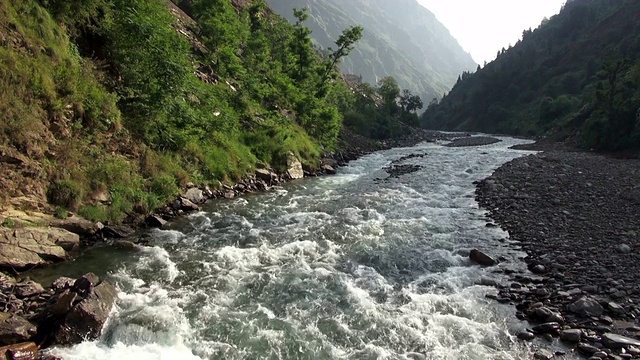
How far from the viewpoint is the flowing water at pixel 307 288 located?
7.71 m

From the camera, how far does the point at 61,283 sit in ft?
28.6

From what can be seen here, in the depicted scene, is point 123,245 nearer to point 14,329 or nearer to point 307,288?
point 14,329

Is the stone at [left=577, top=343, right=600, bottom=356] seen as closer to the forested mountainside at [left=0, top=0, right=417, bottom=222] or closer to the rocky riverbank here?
the rocky riverbank

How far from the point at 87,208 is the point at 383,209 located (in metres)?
14.2

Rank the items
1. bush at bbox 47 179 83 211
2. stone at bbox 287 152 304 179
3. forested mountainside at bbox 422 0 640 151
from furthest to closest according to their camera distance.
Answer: forested mountainside at bbox 422 0 640 151 → stone at bbox 287 152 304 179 → bush at bbox 47 179 83 211

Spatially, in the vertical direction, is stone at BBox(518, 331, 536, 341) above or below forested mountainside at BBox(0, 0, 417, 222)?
above

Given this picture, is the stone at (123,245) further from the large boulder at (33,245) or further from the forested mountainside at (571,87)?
the forested mountainside at (571,87)

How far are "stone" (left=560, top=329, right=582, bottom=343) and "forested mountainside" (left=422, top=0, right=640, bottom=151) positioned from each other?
44986 mm

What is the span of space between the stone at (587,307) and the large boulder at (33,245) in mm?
15109

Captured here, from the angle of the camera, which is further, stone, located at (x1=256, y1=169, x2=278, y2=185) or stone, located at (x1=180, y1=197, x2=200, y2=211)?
stone, located at (x1=256, y1=169, x2=278, y2=185)

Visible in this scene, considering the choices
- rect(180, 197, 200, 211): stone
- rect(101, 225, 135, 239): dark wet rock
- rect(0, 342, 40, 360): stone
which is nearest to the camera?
rect(0, 342, 40, 360): stone

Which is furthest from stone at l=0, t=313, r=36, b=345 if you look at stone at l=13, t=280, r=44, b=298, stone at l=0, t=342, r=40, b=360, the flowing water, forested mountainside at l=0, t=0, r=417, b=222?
forested mountainside at l=0, t=0, r=417, b=222

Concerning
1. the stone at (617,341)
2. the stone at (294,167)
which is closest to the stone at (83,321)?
the stone at (617,341)

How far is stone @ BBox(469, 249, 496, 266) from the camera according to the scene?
1204 centimetres
